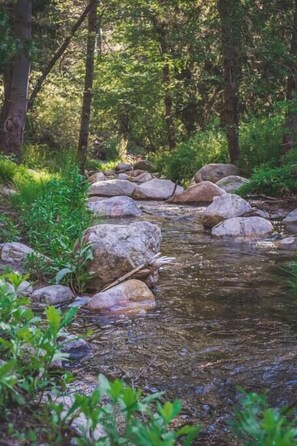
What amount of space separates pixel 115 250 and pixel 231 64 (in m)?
10.9

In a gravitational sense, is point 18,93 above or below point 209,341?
above

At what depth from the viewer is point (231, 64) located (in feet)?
50.3

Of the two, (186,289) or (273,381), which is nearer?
(273,381)

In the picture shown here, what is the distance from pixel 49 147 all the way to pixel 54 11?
4.96 meters

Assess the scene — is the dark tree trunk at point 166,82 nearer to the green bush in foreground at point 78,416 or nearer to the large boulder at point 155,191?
the large boulder at point 155,191

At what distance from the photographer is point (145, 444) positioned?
1.25m

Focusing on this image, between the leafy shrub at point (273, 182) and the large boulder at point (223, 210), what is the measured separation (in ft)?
5.55

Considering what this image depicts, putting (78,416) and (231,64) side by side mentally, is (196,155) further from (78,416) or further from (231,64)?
(78,416)

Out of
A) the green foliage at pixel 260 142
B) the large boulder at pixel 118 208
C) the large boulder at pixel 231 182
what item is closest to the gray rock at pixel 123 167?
the green foliage at pixel 260 142

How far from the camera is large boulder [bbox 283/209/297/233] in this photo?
9.40 metres

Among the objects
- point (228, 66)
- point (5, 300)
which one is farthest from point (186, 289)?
point (228, 66)

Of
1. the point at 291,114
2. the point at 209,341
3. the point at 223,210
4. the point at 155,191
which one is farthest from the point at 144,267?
the point at 155,191

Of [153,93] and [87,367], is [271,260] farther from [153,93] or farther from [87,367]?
[153,93]

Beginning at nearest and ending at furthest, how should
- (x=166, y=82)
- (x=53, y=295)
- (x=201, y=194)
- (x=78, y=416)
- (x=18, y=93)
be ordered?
1. (x=78, y=416)
2. (x=53, y=295)
3. (x=18, y=93)
4. (x=201, y=194)
5. (x=166, y=82)
